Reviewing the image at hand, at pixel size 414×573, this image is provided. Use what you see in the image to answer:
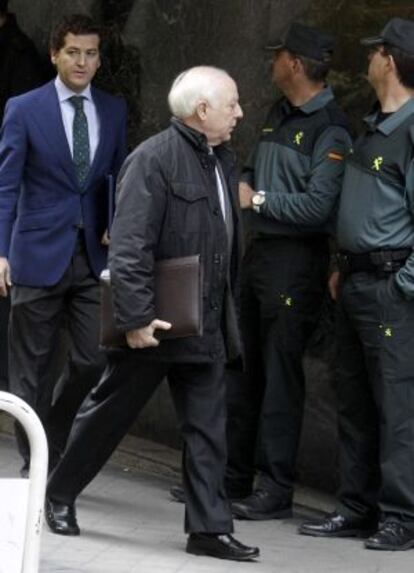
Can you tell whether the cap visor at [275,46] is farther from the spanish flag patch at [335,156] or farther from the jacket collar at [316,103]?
the spanish flag patch at [335,156]

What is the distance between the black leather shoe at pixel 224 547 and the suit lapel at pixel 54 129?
170 cm

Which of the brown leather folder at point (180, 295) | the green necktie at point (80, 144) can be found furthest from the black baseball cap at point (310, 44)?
the brown leather folder at point (180, 295)

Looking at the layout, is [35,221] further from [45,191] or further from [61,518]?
[61,518]

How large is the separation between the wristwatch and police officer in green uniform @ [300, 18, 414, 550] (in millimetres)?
421

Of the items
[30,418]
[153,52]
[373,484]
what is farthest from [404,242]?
[30,418]

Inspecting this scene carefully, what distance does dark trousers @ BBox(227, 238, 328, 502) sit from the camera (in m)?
8.77

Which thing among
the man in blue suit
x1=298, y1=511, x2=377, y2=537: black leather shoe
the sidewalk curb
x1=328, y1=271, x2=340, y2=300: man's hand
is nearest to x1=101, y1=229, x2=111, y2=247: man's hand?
the man in blue suit

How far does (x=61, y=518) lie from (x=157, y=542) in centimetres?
41

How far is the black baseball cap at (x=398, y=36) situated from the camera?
27.0ft

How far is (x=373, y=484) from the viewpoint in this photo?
8.65 metres

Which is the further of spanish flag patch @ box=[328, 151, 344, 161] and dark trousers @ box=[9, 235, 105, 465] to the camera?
dark trousers @ box=[9, 235, 105, 465]

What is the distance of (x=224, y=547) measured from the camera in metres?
8.02

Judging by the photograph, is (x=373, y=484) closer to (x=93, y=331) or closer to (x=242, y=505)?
(x=242, y=505)

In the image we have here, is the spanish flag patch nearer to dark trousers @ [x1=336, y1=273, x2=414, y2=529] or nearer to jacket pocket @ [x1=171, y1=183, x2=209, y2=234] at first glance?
dark trousers @ [x1=336, y1=273, x2=414, y2=529]
